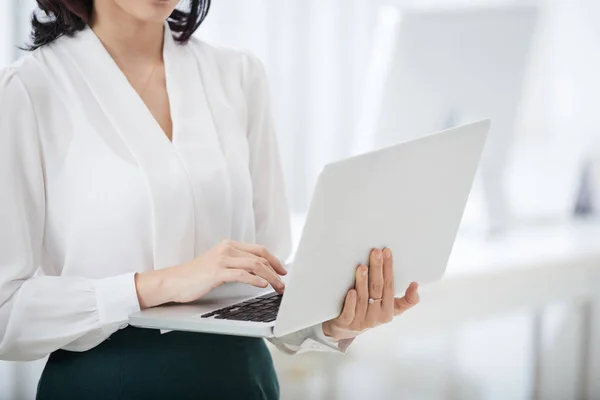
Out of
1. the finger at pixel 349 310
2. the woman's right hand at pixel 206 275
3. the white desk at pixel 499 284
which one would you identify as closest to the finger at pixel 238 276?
the woman's right hand at pixel 206 275

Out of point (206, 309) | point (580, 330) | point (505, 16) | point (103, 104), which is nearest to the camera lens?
point (206, 309)

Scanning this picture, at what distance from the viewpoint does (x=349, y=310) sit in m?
1.00

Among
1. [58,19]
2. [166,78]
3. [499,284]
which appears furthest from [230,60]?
[499,284]

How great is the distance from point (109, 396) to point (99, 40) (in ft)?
1.61

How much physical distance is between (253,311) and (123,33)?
0.47 metres

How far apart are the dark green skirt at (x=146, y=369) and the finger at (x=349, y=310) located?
0.66 feet

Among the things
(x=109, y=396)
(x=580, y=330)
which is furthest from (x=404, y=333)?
(x=109, y=396)

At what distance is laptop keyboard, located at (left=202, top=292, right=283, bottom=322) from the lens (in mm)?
927

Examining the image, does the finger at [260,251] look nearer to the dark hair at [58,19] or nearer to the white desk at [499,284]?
the dark hair at [58,19]

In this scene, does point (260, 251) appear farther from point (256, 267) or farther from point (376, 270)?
point (376, 270)

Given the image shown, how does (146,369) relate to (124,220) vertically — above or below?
below

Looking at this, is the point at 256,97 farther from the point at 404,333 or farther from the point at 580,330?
the point at 580,330

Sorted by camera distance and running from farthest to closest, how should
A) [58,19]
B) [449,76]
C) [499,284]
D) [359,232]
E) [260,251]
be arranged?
1. [449,76]
2. [499,284]
3. [58,19]
4. [260,251]
5. [359,232]

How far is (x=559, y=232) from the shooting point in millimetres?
2828
